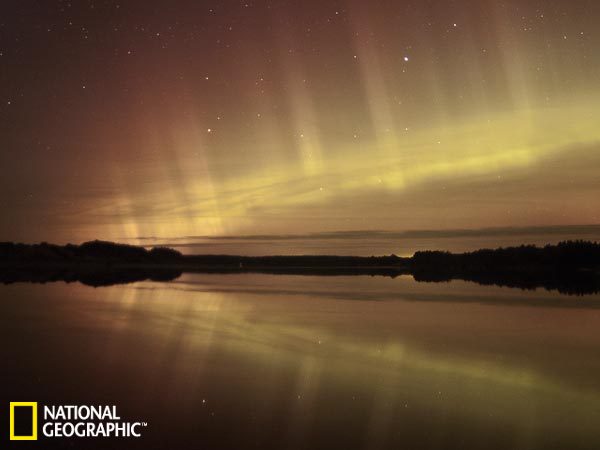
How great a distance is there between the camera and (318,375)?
25.1 feet

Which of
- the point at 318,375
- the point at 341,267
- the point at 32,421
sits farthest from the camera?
the point at 341,267

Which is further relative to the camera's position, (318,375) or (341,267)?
(341,267)

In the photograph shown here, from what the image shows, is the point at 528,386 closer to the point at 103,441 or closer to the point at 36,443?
the point at 103,441

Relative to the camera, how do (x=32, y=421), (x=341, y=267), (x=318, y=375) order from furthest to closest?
(x=341, y=267), (x=318, y=375), (x=32, y=421)

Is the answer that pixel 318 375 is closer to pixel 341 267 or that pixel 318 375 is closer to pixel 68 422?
pixel 68 422

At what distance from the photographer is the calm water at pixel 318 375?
5.55 metres

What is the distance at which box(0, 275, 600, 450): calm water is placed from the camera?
5.55 metres

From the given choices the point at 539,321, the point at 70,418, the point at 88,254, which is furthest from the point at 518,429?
the point at 88,254

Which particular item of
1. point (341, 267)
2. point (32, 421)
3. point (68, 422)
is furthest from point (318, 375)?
point (341, 267)

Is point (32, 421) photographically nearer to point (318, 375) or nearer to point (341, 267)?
point (318, 375)

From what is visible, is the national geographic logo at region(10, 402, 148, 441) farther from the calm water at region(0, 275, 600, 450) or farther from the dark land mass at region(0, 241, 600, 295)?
the dark land mass at region(0, 241, 600, 295)

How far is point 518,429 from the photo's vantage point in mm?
5656

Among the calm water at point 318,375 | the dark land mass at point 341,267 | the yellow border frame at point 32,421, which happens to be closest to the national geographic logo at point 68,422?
the yellow border frame at point 32,421

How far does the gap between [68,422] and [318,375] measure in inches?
113
